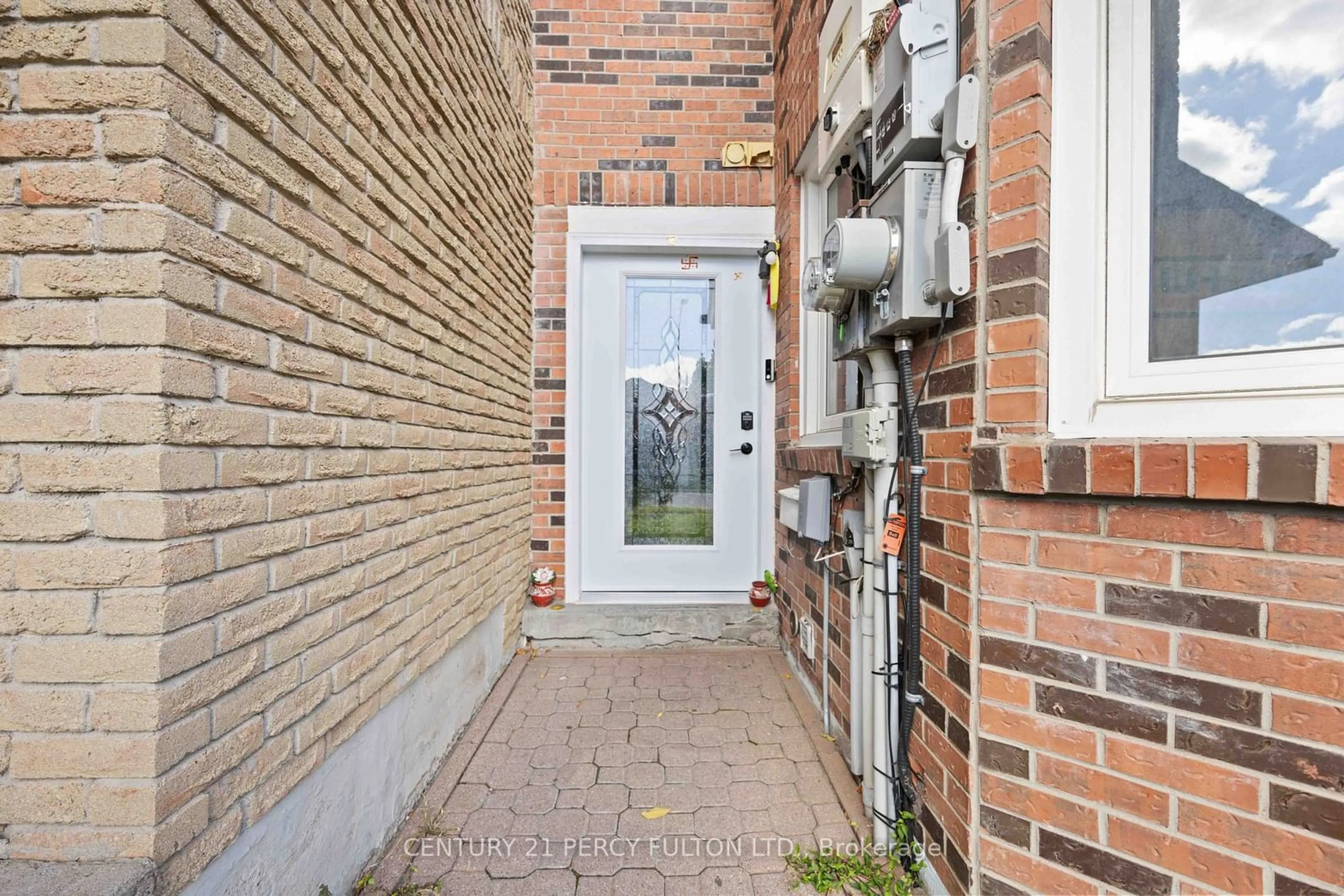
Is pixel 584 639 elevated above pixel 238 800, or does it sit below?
below

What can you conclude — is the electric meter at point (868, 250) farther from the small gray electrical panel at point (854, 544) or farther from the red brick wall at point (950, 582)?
the small gray electrical panel at point (854, 544)

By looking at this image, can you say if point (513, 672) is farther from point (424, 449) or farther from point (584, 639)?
point (424, 449)

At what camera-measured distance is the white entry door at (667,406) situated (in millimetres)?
3172

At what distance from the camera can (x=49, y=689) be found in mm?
858

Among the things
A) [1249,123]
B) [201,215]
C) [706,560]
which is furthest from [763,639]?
[201,215]

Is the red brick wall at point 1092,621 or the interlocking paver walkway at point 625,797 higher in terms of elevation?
the red brick wall at point 1092,621

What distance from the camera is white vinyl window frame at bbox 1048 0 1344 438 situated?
43.9 inches

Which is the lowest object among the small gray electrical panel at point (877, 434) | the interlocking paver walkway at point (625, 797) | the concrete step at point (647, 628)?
the interlocking paver walkway at point (625, 797)

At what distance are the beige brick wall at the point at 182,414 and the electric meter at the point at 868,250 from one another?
1337mm

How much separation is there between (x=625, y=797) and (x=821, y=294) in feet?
5.96

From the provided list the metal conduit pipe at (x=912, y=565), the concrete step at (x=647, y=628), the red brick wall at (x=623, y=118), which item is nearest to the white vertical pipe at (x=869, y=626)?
the metal conduit pipe at (x=912, y=565)

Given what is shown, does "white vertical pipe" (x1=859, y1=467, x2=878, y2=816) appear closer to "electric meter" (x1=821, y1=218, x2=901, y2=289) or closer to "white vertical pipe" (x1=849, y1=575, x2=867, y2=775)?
"white vertical pipe" (x1=849, y1=575, x2=867, y2=775)

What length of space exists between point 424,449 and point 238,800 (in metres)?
1.04

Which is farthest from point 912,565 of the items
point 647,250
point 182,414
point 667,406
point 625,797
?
point 647,250
